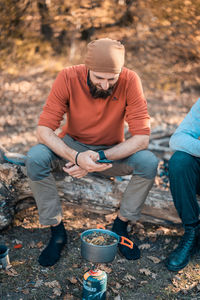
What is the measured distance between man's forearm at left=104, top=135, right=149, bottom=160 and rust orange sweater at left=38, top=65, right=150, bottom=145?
0.09m

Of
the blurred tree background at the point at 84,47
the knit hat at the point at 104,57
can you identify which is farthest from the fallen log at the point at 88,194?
the blurred tree background at the point at 84,47

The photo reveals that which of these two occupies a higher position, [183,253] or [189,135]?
[189,135]

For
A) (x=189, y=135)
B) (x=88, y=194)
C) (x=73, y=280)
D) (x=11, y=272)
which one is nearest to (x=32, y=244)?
(x=11, y=272)

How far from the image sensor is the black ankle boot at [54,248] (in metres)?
3.54

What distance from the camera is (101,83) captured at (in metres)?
3.62

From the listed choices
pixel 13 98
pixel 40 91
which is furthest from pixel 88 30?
pixel 13 98

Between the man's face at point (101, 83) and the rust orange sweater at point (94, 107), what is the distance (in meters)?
0.10

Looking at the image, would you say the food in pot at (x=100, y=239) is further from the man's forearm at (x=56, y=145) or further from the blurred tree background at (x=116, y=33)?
the blurred tree background at (x=116, y=33)

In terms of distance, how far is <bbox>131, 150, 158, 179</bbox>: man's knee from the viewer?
3.58 meters

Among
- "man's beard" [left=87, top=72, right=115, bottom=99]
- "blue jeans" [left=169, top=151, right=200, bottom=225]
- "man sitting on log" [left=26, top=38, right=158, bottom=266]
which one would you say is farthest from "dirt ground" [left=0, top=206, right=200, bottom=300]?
"man's beard" [left=87, top=72, right=115, bottom=99]

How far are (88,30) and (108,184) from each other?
650 cm

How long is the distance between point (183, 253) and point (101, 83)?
2108 millimetres

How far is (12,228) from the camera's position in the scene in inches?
163

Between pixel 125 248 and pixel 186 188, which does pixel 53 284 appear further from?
pixel 186 188
